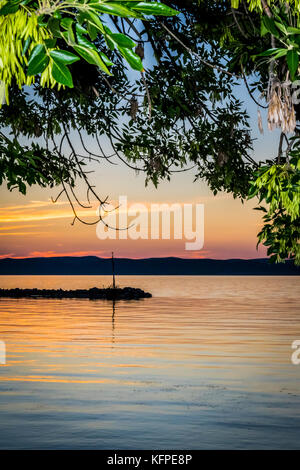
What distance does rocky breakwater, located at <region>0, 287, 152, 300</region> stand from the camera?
10519cm

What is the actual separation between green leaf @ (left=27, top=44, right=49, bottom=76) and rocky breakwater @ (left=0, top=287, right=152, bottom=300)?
9919 cm

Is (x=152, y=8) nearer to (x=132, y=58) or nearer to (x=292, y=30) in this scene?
(x=132, y=58)

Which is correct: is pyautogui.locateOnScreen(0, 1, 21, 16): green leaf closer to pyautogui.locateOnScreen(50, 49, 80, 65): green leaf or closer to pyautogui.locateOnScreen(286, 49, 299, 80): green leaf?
pyautogui.locateOnScreen(50, 49, 80, 65): green leaf

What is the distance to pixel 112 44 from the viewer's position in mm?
2758

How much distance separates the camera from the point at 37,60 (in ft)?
8.95

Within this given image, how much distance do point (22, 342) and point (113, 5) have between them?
4095cm

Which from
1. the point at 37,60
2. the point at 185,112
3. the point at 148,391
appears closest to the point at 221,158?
the point at 185,112

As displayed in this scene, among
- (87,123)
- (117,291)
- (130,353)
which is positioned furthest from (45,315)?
(87,123)

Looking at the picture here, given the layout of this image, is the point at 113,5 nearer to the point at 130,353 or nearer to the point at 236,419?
the point at 236,419

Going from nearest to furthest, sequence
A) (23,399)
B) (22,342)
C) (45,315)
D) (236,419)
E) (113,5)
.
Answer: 1. (113,5)
2. (236,419)
3. (23,399)
4. (22,342)
5. (45,315)

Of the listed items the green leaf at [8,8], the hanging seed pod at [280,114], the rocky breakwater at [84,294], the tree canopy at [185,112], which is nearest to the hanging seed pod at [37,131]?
the tree canopy at [185,112]

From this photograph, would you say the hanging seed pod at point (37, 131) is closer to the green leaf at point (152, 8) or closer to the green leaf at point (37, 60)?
the green leaf at point (37, 60)

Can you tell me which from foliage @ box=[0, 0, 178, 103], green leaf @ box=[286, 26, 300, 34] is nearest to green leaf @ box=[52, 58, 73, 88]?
foliage @ box=[0, 0, 178, 103]

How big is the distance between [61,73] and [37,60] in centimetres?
13
